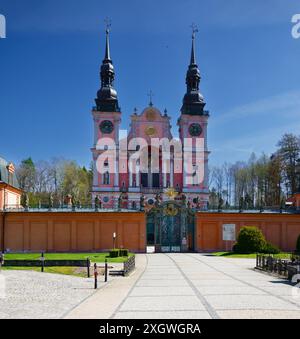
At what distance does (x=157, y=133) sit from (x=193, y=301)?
63143 millimetres

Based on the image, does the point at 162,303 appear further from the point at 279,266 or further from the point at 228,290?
the point at 279,266

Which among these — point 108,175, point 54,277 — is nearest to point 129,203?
point 108,175

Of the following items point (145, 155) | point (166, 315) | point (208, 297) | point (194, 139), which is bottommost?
point (208, 297)

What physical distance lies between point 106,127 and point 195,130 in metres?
14.4

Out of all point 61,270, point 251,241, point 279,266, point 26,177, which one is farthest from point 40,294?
point 26,177

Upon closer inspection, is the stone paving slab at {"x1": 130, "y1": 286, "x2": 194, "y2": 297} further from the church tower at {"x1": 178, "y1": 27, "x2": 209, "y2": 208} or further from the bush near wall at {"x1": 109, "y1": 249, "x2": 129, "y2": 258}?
the church tower at {"x1": 178, "y1": 27, "x2": 209, "y2": 208}

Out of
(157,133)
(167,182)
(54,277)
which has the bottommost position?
(54,277)

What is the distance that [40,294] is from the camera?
1678 cm

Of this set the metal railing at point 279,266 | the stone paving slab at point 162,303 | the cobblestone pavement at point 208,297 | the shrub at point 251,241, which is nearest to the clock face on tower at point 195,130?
the shrub at point 251,241

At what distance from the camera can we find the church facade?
74.1 m

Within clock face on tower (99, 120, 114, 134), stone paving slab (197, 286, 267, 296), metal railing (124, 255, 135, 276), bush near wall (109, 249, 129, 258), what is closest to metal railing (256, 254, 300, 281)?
stone paving slab (197, 286, 267, 296)

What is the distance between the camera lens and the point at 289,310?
1305cm
